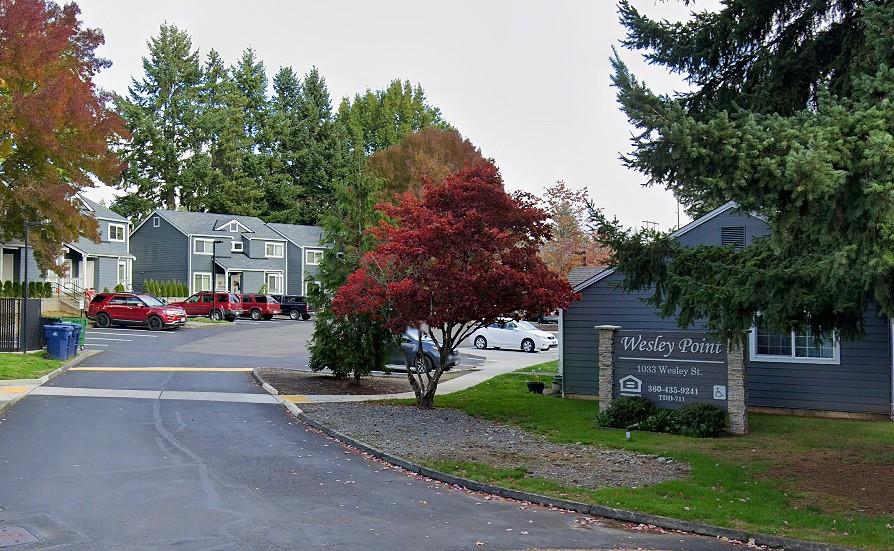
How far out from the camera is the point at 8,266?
45.4m

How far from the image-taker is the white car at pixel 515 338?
3656 centimetres

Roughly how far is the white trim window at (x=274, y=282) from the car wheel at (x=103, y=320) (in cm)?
2619

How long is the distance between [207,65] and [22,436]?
7482 cm

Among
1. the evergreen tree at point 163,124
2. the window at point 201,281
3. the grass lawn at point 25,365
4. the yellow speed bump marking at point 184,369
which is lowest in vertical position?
the yellow speed bump marking at point 184,369

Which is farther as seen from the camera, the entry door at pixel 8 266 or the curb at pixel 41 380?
the entry door at pixel 8 266

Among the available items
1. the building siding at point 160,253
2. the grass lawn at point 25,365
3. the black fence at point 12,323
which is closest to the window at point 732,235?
the grass lawn at point 25,365

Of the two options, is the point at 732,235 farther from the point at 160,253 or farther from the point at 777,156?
the point at 160,253

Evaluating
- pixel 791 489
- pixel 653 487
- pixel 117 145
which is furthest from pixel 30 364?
pixel 117 145

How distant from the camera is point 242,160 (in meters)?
78.9

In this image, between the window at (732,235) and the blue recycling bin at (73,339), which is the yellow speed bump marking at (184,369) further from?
the window at (732,235)

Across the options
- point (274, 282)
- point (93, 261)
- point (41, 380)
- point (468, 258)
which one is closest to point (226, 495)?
point (468, 258)

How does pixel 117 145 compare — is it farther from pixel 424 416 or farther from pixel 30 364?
pixel 424 416

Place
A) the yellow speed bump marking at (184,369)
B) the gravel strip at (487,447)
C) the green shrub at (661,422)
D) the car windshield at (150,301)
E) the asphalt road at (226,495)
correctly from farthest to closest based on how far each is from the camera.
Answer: the car windshield at (150,301)
the yellow speed bump marking at (184,369)
the green shrub at (661,422)
the gravel strip at (487,447)
the asphalt road at (226,495)

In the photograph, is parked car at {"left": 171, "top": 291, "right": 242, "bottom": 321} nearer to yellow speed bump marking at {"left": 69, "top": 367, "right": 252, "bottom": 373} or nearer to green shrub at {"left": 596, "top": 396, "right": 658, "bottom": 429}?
yellow speed bump marking at {"left": 69, "top": 367, "right": 252, "bottom": 373}
